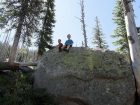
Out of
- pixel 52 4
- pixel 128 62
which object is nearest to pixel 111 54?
pixel 128 62

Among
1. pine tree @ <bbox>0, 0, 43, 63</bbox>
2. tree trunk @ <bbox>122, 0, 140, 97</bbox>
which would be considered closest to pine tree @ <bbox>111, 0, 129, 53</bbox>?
tree trunk @ <bbox>122, 0, 140, 97</bbox>

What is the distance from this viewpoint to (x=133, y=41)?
9.83 m

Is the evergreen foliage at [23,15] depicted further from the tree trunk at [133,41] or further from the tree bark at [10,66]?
the tree trunk at [133,41]

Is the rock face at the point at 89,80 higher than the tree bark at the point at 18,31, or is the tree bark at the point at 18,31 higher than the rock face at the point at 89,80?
the tree bark at the point at 18,31

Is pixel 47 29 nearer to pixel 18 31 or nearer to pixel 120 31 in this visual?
pixel 18 31

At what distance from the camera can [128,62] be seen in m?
9.08

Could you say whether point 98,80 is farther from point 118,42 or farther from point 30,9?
point 118,42

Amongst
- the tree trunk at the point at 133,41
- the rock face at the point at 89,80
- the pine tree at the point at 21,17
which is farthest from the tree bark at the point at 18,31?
the tree trunk at the point at 133,41

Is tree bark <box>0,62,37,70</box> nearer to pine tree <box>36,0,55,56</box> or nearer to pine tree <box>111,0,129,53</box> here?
pine tree <box>36,0,55,56</box>

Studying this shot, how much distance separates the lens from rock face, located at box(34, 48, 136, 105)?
7.96 metres

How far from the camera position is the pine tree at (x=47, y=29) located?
57.9 ft

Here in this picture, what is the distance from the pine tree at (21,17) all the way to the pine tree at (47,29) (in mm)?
2161

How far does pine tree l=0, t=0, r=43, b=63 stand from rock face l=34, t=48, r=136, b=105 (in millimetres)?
6885

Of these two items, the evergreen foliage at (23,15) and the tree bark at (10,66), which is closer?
the tree bark at (10,66)
